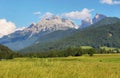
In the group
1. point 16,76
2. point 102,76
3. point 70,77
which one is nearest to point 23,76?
point 16,76

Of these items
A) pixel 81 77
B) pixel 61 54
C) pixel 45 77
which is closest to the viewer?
pixel 45 77

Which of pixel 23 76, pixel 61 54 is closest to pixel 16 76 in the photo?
pixel 23 76

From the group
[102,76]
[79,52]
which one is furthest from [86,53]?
[102,76]

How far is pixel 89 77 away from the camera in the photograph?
12.0 m

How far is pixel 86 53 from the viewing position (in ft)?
653

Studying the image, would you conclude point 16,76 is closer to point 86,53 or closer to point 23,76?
point 23,76

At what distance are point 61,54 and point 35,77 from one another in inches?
7255

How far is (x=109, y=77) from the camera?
12070 millimetres

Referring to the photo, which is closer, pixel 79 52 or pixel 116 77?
pixel 116 77

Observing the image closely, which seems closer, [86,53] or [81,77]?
[81,77]

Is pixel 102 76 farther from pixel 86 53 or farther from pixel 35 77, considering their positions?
pixel 86 53

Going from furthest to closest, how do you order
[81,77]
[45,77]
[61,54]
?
[61,54]
[81,77]
[45,77]

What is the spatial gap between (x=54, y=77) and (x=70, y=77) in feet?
2.59

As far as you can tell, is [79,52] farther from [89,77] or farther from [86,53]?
[89,77]
